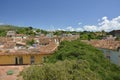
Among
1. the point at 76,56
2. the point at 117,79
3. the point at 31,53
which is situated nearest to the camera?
the point at 117,79

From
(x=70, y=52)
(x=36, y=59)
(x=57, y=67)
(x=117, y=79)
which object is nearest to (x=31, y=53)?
(x=36, y=59)

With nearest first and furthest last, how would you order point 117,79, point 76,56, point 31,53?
1. point 117,79
2. point 76,56
3. point 31,53

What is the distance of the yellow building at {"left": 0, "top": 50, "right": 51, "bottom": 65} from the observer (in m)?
32.0

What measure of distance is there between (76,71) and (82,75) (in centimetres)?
43

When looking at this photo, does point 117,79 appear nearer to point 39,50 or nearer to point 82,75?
point 82,75

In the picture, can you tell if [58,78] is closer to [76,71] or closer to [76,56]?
[76,71]

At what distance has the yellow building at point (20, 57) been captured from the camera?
105 ft

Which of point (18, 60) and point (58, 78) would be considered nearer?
point (58, 78)

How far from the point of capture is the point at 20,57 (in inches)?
1271

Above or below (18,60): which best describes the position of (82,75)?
above

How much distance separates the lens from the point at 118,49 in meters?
32.7

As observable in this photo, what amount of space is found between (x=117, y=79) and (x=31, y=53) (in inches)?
705

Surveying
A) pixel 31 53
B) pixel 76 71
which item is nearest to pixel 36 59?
pixel 31 53

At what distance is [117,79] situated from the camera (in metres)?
16.5
